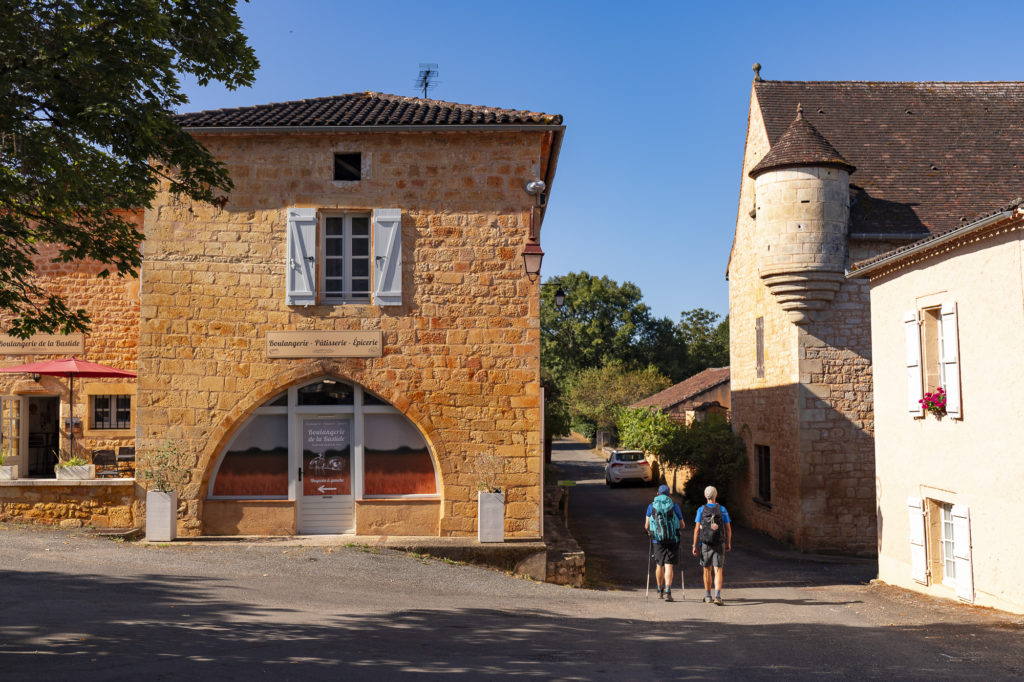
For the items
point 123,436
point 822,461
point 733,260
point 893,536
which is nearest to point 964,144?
point 733,260

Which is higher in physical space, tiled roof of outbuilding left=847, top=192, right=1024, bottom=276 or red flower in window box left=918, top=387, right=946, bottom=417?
tiled roof of outbuilding left=847, top=192, right=1024, bottom=276

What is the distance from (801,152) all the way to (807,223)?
1.39 m

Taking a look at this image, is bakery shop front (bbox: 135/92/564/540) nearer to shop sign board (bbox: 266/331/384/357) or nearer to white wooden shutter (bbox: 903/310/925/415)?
shop sign board (bbox: 266/331/384/357)

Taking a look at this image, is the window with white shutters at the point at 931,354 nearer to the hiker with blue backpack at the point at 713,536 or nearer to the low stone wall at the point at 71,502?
the hiker with blue backpack at the point at 713,536

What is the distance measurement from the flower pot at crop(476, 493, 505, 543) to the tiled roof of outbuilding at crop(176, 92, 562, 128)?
522 cm

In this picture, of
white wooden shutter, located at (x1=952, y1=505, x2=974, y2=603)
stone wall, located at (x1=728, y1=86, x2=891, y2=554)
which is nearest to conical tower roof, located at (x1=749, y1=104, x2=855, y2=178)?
stone wall, located at (x1=728, y1=86, x2=891, y2=554)

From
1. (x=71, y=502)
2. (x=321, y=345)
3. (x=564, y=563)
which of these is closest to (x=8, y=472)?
(x=71, y=502)

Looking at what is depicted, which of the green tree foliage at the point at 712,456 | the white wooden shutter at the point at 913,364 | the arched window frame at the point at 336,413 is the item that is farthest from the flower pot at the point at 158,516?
the green tree foliage at the point at 712,456

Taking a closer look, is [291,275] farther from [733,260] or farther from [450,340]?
[733,260]

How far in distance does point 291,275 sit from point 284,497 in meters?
3.17

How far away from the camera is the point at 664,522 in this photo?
10492 mm

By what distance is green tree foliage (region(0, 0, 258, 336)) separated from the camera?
7348 mm

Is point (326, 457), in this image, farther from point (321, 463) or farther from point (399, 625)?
point (399, 625)

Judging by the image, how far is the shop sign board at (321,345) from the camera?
12.0 meters
